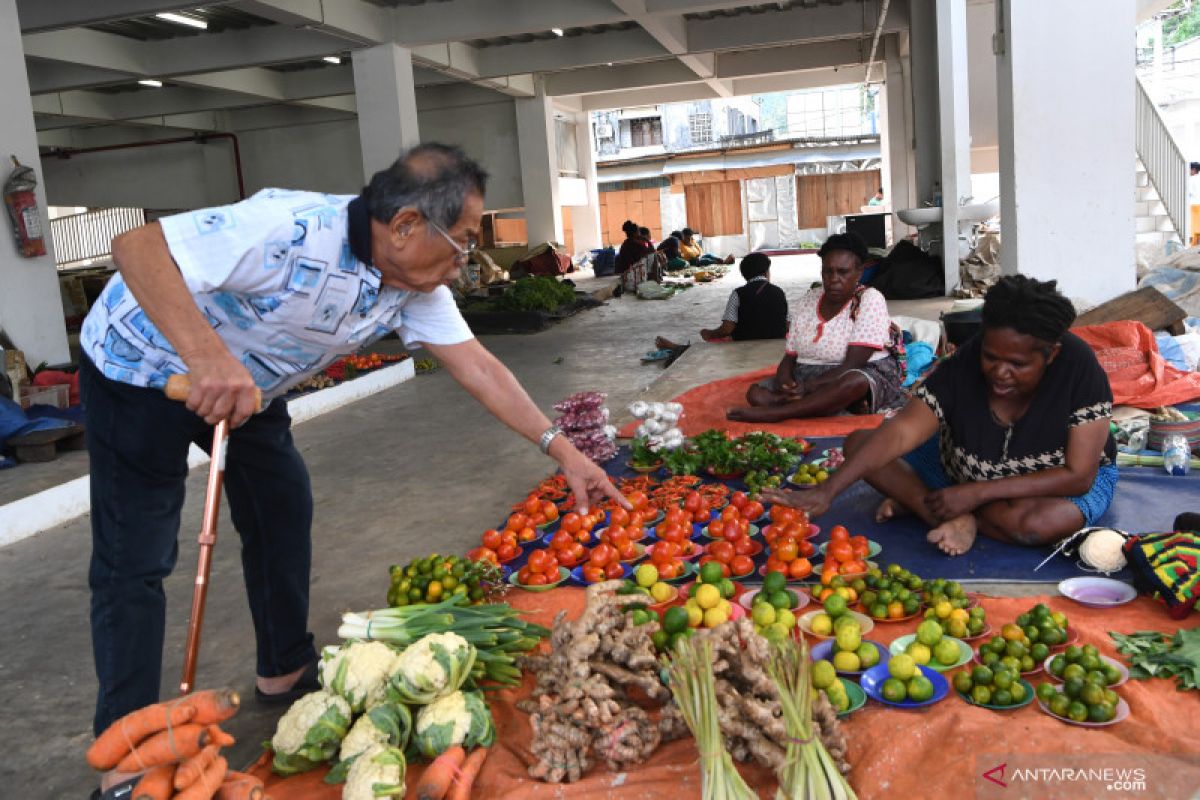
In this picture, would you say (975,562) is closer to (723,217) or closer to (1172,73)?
(723,217)

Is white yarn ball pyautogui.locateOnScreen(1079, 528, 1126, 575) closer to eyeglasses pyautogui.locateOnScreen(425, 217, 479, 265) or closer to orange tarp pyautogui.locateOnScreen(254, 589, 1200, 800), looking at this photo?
orange tarp pyautogui.locateOnScreen(254, 589, 1200, 800)

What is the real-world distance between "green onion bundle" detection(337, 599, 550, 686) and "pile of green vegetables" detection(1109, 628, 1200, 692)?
1712mm

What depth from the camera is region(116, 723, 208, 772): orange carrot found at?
2092 mm

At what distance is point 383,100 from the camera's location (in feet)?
45.6

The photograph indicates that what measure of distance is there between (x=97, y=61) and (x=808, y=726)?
14165 mm

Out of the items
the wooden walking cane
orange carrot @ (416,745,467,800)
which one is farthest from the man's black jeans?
orange carrot @ (416,745,467,800)

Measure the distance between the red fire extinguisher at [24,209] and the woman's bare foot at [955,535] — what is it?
838 cm

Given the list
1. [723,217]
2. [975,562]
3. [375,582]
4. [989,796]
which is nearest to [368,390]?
[375,582]

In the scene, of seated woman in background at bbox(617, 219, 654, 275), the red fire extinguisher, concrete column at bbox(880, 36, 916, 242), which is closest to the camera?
the red fire extinguisher

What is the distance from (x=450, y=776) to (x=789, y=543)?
5.78 ft

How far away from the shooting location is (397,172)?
2447mm

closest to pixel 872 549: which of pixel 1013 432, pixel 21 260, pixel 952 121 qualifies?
pixel 1013 432

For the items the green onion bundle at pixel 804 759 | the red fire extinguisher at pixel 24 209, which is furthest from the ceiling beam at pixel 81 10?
the green onion bundle at pixel 804 759

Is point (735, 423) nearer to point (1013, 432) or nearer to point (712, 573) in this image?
point (1013, 432)
